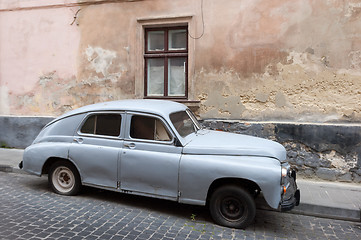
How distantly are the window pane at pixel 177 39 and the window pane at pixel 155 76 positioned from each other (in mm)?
469

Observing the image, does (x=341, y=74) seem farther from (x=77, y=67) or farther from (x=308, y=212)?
(x=77, y=67)

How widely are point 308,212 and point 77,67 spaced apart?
6547 mm

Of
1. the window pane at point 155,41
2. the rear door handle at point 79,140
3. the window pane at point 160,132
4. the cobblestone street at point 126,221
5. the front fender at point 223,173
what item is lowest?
the cobblestone street at point 126,221

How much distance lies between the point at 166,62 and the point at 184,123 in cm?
314

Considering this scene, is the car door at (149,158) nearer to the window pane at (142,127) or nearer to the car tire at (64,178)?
the window pane at (142,127)

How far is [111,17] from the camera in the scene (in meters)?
7.57

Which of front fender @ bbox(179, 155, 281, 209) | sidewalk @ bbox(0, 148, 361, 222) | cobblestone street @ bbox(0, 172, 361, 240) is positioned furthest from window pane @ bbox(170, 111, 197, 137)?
sidewalk @ bbox(0, 148, 361, 222)

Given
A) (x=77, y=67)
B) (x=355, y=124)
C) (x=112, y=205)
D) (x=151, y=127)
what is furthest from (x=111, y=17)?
(x=355, y=124)

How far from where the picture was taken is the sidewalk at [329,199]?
4402 millimetres

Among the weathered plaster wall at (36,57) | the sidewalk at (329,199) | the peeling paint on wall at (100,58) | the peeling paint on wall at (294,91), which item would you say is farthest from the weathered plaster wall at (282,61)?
the weathered plaster wall at (36,57)

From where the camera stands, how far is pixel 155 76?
24.8 ft

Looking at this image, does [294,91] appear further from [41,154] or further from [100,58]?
[41,154]

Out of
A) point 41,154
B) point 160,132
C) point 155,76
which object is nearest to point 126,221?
point 160,132

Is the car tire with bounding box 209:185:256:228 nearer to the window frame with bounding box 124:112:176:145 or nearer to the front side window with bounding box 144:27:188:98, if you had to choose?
the window frame with bounding box 124:112:176:145
